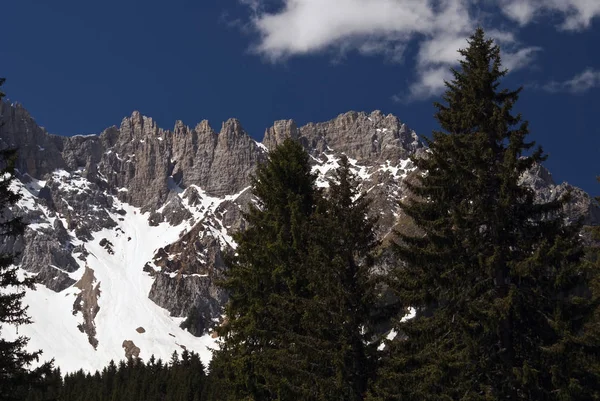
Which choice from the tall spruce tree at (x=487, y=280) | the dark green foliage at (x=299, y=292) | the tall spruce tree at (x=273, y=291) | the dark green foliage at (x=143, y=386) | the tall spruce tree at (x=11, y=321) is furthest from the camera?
the dark green foliage at (x=143, y=386)

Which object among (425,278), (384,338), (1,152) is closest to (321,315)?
(384,338)

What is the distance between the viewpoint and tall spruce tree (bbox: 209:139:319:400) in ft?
67.8

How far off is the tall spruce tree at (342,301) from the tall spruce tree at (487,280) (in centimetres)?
129

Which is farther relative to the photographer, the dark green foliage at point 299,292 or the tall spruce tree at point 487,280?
the dark green foliage at point 299,292

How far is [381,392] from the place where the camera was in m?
17.2

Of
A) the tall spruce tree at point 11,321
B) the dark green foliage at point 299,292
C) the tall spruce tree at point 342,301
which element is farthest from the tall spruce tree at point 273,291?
the tall spruce tree at point 11,321

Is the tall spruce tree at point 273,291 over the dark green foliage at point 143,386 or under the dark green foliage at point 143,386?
under

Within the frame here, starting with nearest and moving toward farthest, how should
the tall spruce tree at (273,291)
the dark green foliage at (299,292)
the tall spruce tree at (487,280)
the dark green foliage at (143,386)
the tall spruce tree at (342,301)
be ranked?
the tall spruce tree at (487,280)
the tall spruce tree at (342,301)
the dark green foliage at (299,292)
the tall spruce tree at (273,291)
the dark green foliage at (143,386)

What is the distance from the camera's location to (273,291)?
76.7 ft

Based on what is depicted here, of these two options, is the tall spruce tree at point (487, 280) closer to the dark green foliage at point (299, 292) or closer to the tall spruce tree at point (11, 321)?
the dark green foliage at point (299, 292)

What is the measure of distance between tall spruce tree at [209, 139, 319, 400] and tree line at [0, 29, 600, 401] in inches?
3.3

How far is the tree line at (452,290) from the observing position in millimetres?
15586

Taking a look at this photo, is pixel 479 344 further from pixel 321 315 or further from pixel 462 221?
pixel 321 315

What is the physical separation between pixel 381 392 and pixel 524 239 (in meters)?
5.52
